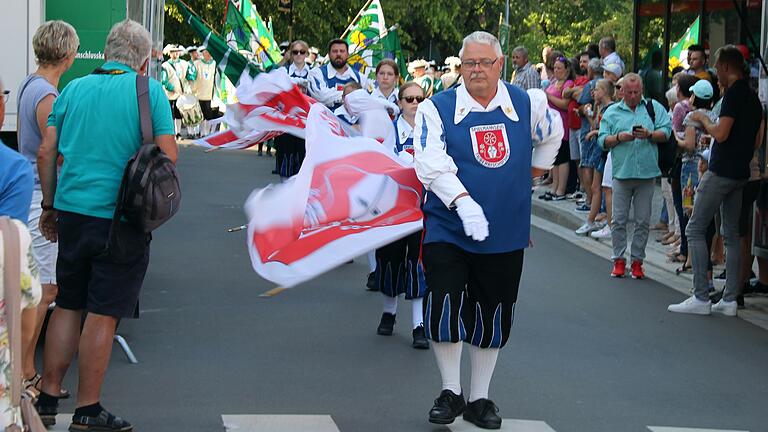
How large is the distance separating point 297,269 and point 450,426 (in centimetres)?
114

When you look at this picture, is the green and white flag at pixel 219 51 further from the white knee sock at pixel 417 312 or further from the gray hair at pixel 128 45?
the gray hair at pixel 128 45

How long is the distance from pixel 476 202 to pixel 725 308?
4.90 metres

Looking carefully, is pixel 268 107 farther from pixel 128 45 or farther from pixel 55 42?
pixel 128 45

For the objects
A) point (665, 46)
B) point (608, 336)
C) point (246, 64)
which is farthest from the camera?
point (665, 46)

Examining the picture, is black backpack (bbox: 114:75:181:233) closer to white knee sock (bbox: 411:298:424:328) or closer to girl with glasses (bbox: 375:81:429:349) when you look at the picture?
girl with glasses (bbox: 375:81:429:349)

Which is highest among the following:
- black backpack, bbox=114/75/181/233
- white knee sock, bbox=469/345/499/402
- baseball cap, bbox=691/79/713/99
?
baseball cap, bbox=691/79/713/99

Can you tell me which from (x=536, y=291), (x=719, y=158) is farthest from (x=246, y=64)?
(x=719, y=158)

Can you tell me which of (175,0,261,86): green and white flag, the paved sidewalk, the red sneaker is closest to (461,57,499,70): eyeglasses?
the paved sidewalk

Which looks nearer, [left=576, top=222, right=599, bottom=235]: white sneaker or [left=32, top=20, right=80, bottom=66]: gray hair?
[left=32, top=20, right=80, bottom=66]: gray hair

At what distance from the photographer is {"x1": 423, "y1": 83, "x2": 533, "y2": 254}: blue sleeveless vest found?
679cm

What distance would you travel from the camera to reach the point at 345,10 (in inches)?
1860

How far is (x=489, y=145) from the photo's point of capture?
680 centimetres

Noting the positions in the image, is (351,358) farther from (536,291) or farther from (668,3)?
(668,3)

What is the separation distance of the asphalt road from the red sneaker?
18 cm
